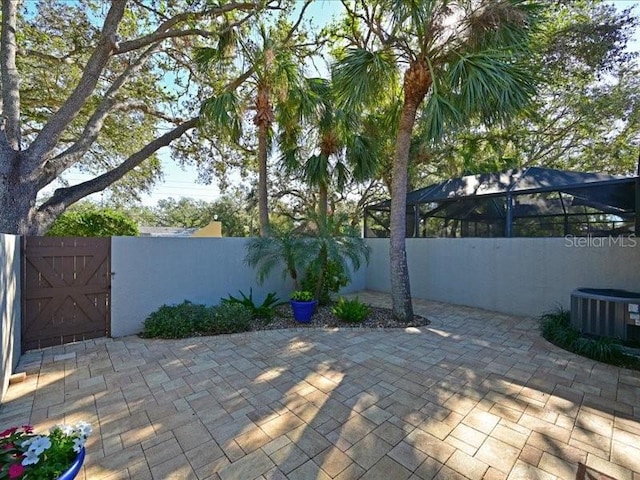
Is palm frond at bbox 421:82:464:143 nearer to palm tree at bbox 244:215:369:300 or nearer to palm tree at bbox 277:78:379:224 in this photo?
palm tree at bbox 244:215:369:300

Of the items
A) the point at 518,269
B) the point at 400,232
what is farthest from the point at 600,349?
the point at 400,232

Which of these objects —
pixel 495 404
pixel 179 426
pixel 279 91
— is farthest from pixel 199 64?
pixel 495 404

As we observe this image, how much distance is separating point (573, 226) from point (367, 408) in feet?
21.3

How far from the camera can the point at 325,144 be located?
7.36m

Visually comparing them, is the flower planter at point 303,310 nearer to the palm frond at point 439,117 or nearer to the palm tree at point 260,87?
the palm tree at point 260,87

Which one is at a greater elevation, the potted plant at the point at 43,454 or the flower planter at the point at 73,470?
the potted plant at the point at 43,454

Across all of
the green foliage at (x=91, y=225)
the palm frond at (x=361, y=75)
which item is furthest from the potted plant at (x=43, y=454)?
the green foliage at (x=91, y=225)

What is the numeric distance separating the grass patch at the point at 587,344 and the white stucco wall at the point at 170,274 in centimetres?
546

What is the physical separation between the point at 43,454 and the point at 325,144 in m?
7.14

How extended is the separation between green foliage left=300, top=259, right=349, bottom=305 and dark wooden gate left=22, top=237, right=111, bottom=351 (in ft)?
11.7

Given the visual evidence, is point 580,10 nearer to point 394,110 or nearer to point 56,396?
point 394,110

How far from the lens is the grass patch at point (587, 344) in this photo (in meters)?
3.53

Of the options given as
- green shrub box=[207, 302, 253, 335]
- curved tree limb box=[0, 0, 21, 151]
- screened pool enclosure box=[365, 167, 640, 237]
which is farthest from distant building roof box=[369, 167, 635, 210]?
curved tree limb box=[0, 0, 21, 151]

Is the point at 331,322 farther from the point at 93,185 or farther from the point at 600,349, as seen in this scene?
the point at 93,185
